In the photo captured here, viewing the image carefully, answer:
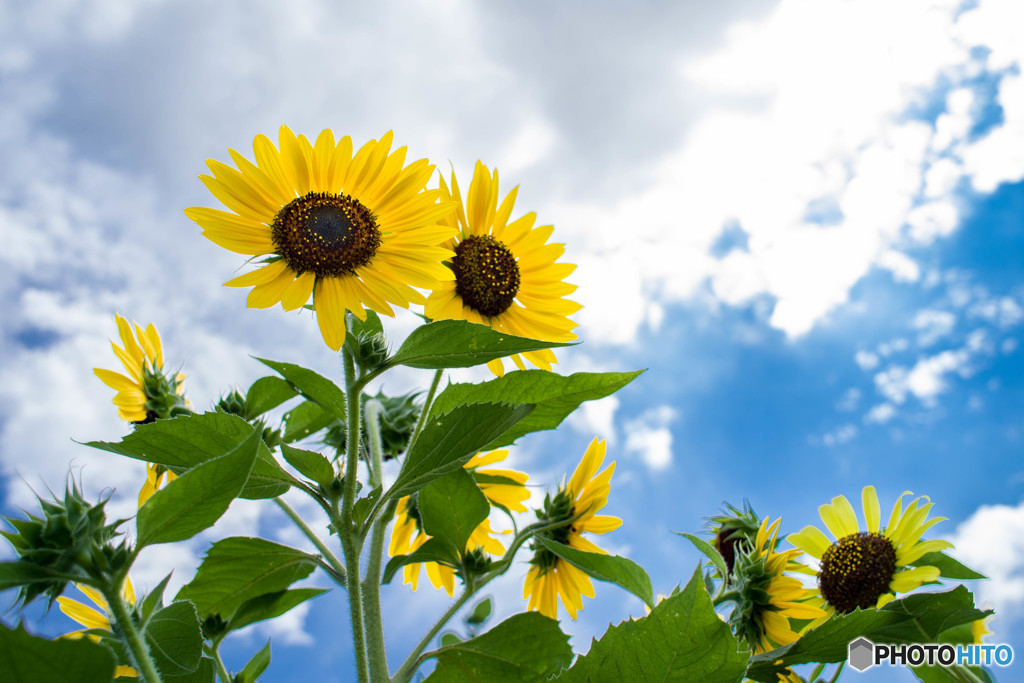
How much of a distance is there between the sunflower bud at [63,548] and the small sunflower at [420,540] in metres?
1.33

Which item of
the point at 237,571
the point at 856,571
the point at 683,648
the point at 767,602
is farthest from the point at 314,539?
the point at 856,571

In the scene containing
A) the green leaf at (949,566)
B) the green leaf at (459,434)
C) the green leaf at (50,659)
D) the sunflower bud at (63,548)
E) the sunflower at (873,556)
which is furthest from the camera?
the sunflower at (873,556)

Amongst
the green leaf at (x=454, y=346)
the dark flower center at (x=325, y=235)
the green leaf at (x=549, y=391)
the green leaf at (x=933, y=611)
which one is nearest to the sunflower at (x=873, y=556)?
the green leaf at (x=933, y=611)

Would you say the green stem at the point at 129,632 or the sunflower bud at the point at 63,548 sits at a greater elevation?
the sunflower bud at the point at 63,548

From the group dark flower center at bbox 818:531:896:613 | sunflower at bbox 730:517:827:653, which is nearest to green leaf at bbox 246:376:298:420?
sunflower at bbox 730:517:827:653

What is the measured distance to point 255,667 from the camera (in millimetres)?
1975

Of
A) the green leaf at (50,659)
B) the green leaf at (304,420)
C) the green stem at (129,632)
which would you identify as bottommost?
the green leaf at (50,659)

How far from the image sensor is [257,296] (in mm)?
1728

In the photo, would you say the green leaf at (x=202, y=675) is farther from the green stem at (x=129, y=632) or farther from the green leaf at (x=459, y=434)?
the green leaf at (x=459, y=434)

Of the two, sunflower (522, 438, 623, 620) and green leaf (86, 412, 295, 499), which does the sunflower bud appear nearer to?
green leaf (86, 412, 295, 499)

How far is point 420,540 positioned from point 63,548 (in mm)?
1529

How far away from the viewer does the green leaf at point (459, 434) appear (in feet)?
4.57

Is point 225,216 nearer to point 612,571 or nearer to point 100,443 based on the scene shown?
point 100,443

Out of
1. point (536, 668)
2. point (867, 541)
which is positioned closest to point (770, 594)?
point (867, 541)
